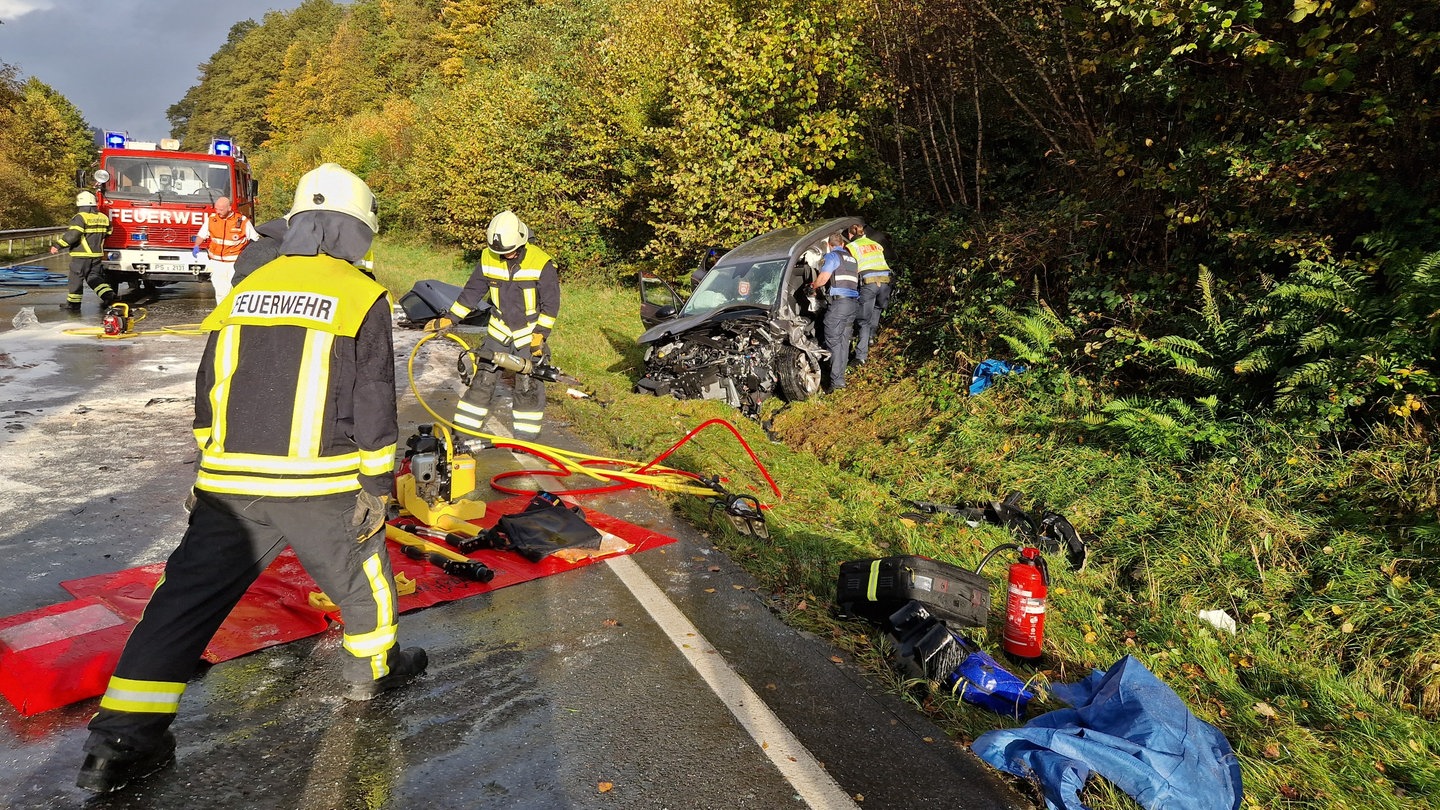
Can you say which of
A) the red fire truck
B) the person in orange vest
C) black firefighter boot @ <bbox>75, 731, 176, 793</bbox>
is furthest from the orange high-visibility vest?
black firefighter boot @ <bbox>75, 731, 176, 793</bbox>

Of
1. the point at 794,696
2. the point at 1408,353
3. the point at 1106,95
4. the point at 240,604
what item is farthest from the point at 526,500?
the point at 1106,95

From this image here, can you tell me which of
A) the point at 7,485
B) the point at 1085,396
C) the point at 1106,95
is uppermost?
the point at 1106,95

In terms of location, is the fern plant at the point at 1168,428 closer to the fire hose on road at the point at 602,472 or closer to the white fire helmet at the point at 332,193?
the fire hose on road at the point at 602,472

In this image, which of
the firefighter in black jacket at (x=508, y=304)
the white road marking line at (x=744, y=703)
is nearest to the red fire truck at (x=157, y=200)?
the firefighter in black jacket at (x=508, y=304)

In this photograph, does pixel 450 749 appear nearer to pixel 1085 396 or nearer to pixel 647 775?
pixel 647 775

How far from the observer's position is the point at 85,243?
13.6 metres

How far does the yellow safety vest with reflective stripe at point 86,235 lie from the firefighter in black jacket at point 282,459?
13521 mm

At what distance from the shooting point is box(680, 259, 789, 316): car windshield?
9336mm

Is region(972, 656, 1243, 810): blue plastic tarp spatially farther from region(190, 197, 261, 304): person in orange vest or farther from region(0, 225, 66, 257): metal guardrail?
region(0, 225, 66, 257): metal guardrail

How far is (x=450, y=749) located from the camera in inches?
117

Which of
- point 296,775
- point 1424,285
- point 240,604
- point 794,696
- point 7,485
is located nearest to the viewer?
point 296,775

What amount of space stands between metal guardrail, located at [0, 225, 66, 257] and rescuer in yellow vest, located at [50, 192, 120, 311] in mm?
13630

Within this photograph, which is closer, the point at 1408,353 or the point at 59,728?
the point at 59,728

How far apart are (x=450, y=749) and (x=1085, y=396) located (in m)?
5.59
